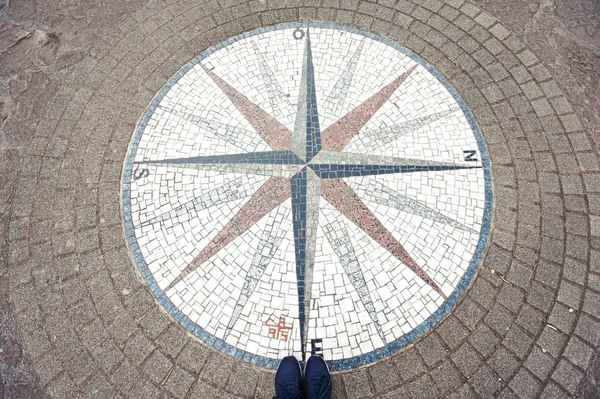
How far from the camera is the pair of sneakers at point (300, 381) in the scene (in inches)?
182

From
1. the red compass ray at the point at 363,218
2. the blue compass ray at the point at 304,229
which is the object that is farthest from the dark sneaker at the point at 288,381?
the red compass ray at the point at 363,218

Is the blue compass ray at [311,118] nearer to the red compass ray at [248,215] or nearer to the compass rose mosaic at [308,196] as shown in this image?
the compass rose mosaic at [308,196]

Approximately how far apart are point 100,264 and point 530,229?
6656mm

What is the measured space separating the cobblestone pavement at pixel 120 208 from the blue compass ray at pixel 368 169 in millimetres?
997

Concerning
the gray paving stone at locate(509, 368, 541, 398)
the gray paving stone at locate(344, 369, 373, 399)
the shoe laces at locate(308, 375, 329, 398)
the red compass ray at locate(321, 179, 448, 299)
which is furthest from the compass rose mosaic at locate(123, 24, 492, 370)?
the gray paving stone at locate(509, 368, 541, 398)

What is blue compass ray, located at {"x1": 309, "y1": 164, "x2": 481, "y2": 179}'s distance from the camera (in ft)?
20.5

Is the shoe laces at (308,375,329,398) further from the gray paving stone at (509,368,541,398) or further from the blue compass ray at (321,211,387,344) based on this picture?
the gray paving stone at (509,368,541,398)

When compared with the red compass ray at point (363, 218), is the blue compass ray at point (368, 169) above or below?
above

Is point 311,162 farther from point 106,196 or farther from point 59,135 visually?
point 59,135

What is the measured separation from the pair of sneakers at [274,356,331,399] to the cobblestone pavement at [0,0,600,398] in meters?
0.27

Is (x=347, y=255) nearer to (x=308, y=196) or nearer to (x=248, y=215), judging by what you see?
(x=308, y=196)

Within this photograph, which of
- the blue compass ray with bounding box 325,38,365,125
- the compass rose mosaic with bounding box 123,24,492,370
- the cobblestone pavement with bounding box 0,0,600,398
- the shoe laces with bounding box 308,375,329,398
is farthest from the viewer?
the blue compass ray with bounding box 325,38,365,125

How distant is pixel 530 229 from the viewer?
5.73 metres

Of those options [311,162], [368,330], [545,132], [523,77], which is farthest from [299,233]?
[523,77]
